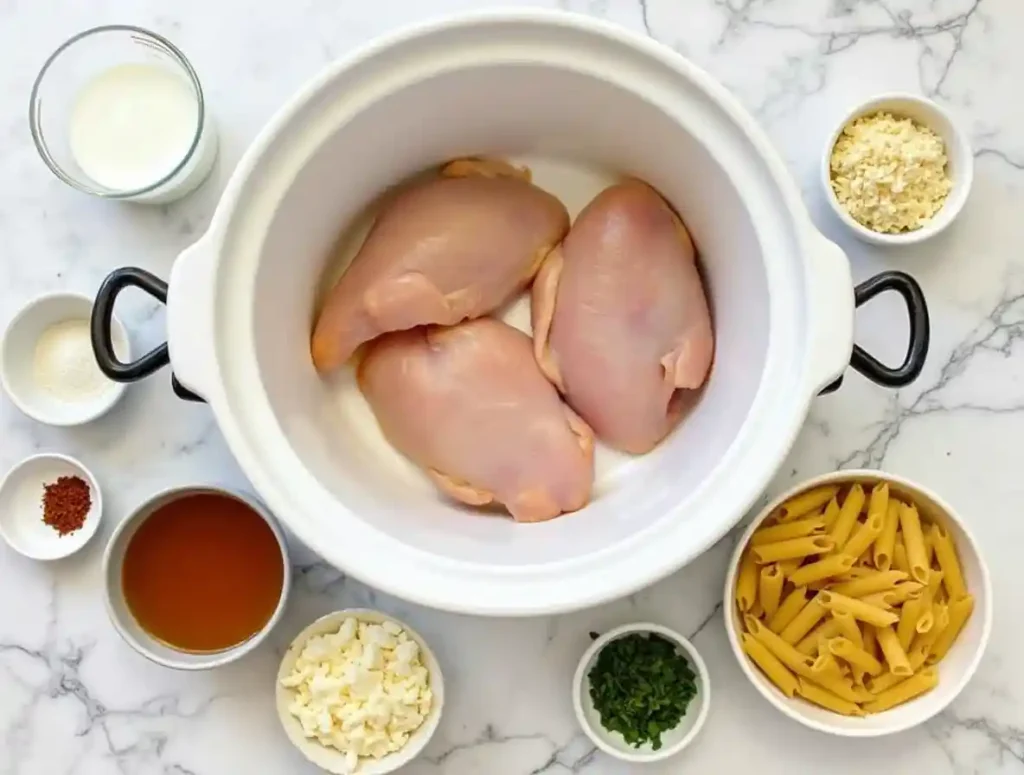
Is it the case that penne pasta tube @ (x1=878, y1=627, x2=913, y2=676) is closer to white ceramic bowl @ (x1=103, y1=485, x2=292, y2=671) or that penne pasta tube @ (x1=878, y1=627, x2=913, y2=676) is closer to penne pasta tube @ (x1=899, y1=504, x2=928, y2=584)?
penne pasta tube @ (x1=899, y1=504, x2=928, y2=584)

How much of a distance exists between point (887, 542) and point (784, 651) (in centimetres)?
15

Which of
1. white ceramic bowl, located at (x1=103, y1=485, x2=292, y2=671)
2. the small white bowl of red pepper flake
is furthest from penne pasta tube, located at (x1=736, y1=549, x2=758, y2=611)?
the small white bowl of red pepper flake

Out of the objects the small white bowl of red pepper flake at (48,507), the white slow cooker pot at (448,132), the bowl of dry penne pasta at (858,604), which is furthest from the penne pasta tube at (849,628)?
the small white bowl of red pepper flake at (48,507)

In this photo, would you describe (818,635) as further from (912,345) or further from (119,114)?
(119,114)

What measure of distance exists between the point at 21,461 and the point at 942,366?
100 centimetres

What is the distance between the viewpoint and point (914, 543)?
122 centimetres

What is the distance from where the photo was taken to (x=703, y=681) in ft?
4.08

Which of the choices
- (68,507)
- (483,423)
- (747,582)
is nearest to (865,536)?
(747,582)

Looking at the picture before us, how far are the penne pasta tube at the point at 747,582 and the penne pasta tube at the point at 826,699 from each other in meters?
0.10

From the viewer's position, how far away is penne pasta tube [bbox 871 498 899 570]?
1.22 meters

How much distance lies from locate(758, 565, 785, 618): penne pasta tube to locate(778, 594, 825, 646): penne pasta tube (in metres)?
0.02

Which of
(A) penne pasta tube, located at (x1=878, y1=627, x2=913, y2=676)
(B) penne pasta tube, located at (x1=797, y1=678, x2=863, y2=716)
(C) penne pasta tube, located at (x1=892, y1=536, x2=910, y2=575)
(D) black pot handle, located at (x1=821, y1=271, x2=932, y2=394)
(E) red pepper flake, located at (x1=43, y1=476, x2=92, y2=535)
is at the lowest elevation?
(E) red pepper flake, located at (x1=43, y1=476, x2=92, y2=535)

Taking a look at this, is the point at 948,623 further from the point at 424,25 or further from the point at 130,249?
the point at 130,249

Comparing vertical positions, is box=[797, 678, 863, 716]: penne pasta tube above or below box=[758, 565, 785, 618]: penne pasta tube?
below
